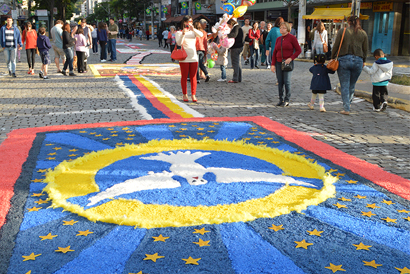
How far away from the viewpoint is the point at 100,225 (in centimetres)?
334

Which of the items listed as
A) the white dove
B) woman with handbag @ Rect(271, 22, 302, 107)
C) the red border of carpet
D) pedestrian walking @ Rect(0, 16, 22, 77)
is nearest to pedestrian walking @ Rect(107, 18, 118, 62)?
pedestrian walking @ Rect(0, 16, 22, 77)

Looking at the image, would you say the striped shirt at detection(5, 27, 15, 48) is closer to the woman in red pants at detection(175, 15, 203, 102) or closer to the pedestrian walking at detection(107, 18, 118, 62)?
the pedestrian walking at detection(107, 18, 118, 62)

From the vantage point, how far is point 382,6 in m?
27.0

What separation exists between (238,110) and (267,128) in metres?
1.83

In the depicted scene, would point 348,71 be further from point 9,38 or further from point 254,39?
point 9,38

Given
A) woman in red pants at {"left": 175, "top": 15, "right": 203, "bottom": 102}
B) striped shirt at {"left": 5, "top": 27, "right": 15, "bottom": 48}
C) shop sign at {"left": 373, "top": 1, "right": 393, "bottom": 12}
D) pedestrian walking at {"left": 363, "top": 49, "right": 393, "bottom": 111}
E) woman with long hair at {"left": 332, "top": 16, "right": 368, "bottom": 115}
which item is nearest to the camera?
woman with long hair at {"left": 332, "top": 16, "right": 368, "bottom": 115}

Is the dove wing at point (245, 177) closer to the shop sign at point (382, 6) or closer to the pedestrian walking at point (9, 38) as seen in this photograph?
the pedestrian walking at point (9, 38)

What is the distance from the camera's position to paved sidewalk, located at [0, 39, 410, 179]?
20.3ft

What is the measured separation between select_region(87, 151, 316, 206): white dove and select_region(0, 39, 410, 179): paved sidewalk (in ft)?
5.42

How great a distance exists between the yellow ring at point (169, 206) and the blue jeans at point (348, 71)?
3.28 meters

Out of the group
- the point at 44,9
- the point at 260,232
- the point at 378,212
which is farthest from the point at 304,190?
the point at 44,9

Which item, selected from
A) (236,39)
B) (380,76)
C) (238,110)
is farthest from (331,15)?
(238,110)

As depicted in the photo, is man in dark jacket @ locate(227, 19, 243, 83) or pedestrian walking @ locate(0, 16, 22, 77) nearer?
man in dark jacket @ locate(227, 19, 243, 83)

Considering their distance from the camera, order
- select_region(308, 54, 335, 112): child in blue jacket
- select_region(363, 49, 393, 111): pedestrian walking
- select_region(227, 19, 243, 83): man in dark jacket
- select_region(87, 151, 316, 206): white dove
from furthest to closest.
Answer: select_region(227, 19, 243, 83): man in dark jacket
select_region(363, 49, 393, 111): pedestrian walking
select_region(308, 54, 335, 112): child in blue jacket
select_region(87, 151, 316, 206): white dove
